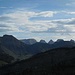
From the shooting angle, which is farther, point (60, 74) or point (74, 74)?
point (60, 74)

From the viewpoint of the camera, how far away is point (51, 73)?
154000 millimetres

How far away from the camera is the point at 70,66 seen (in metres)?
167

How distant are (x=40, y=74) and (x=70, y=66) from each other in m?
23.4

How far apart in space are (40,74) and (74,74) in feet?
79.9

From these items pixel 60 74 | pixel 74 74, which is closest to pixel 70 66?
pixel 60 74

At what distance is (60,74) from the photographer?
151 metres

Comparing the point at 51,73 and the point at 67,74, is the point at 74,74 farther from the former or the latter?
the point at 51,73

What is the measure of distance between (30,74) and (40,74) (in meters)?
10.3

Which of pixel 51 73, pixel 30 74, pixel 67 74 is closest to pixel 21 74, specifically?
pixel 30 74

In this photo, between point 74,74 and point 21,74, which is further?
point 21,74

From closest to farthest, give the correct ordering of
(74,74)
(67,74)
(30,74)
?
(74,74) → (67,74) → (30,74)

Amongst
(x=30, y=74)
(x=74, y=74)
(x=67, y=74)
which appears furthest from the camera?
(x=30, y=74)

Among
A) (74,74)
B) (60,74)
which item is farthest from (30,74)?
(74,74)

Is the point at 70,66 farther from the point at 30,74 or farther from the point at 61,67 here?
the point at 30,74
